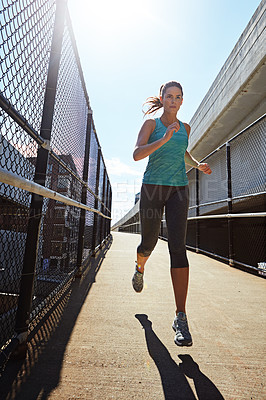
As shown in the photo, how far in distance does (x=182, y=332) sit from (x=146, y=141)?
1.37 meters

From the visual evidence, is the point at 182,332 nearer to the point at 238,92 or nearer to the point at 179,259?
the point at 179,259

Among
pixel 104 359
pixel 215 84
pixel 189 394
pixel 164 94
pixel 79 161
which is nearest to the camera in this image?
pixel 189 394

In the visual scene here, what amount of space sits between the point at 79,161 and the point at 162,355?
2553mm

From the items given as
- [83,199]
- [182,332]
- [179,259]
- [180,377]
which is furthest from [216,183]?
[180,377]

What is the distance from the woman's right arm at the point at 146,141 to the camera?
1.56 metres

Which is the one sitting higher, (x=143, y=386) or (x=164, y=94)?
(x=164, y=94)

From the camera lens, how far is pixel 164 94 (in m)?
1.89

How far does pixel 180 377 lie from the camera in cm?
108

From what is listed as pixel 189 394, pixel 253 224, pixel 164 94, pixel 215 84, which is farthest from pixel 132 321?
pixel 215 84

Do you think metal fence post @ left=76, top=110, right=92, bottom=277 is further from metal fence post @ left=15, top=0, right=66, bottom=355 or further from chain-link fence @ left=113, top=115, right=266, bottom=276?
chain-link fence @ left=113, top=115, right=266, bottom=276

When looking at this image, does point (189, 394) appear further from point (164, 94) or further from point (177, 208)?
point (164, 94)

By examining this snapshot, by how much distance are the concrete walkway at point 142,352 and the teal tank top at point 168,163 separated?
1.09 meters

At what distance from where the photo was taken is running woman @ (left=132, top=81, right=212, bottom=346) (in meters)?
1.62

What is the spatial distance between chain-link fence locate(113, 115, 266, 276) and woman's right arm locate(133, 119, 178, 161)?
2407mm
